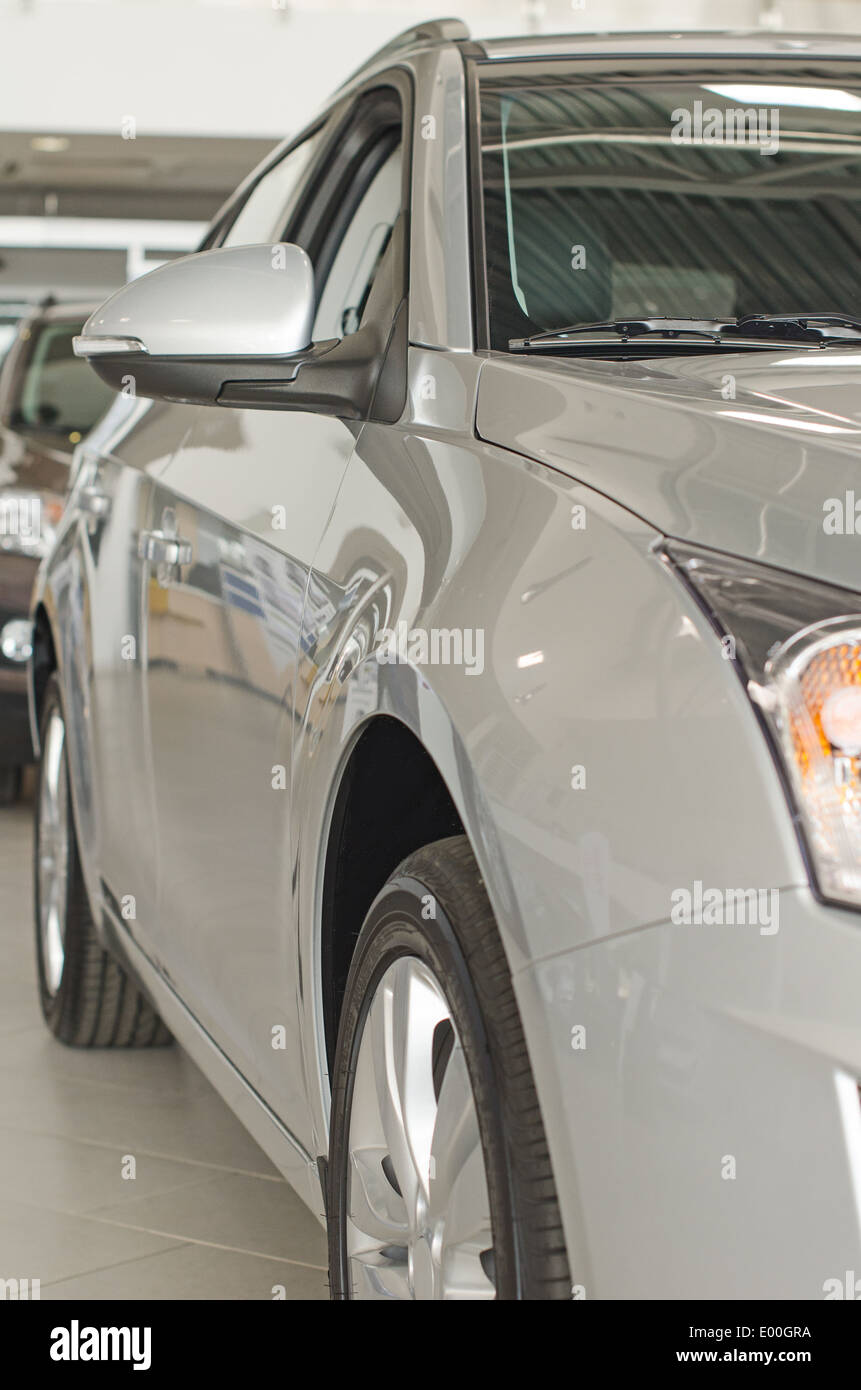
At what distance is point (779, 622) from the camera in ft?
3.57

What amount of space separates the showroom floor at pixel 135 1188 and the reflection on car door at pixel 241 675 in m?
0.40

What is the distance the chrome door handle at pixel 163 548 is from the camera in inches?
90.0

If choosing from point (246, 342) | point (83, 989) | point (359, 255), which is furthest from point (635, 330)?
point (83, 989)

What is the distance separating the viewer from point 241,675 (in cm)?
199

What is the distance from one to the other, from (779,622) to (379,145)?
56.9 inches

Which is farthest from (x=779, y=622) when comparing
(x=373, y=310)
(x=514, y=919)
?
(x=373, y=310)

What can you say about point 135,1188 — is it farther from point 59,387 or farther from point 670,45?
point 59,387

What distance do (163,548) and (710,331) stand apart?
91cm

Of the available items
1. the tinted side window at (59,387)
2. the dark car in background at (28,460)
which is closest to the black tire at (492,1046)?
the dark car in background at (28,460)

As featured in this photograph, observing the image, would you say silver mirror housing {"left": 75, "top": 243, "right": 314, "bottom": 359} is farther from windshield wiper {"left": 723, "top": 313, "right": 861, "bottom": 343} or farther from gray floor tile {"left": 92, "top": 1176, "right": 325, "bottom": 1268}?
gray floor tile {"left": 92, "top": 1176, "right": 325, "bottom": 1268}

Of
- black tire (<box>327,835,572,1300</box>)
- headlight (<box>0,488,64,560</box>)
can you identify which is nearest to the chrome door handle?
black tire (<box>327,835,572,1300</box>)

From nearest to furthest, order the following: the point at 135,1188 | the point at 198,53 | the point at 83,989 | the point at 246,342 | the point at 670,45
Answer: the point at 246,342, the point at 670,45, the point at 135,1188, the point at 83,989, the point at 198,53

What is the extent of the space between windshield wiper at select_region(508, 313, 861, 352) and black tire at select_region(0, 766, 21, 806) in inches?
188
